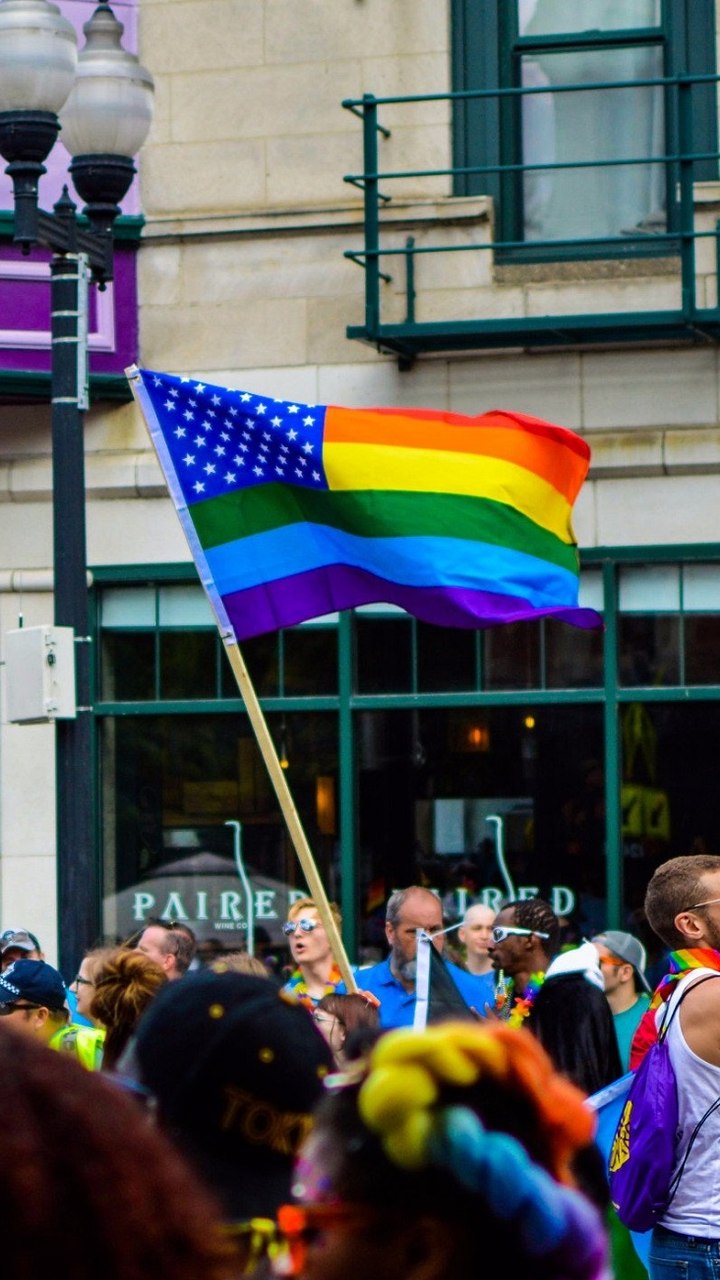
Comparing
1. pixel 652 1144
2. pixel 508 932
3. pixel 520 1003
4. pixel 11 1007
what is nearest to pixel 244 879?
pixel 508 932

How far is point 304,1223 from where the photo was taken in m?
2.21

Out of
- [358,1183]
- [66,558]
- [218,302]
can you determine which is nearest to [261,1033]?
[358,1183]

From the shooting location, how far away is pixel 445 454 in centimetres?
822

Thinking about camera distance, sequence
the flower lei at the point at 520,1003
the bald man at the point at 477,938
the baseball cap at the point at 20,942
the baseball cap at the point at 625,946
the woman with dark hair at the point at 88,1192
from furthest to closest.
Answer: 1. the bald man at the point at 477,938
2. the baseball cap at the point at 20,942
3. the baseball cap at the point at 625,946
4. the flower lei at the point at 520,1003
5. the woman with dark hair at the point at 88,1192

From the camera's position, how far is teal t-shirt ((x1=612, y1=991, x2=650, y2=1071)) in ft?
27.3

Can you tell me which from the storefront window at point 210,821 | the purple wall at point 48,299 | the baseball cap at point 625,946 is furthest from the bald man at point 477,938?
the purple wall at point 48,299

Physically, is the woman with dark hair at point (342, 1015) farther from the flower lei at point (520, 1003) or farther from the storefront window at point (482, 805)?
the storefront window at point (482, 805)

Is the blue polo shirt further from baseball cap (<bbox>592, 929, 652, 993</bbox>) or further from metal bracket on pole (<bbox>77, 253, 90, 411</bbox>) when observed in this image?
metal bracket on pole (<bbox>77, 253, 90, 411</bbox>)

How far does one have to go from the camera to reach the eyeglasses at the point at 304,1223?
7.01 ft

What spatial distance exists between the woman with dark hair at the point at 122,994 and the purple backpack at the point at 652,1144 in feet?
4.41

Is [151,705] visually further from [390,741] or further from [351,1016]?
[351,1016]

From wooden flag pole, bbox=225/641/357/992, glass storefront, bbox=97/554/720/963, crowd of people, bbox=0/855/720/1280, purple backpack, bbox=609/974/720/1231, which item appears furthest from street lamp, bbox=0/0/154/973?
crowd of people, bbox=0/855/720/1280

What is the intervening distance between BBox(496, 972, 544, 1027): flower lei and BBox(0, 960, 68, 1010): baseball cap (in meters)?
1.50

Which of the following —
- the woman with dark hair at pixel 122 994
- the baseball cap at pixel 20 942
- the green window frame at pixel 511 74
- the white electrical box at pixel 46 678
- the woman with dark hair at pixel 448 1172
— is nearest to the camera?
the woman with dark hair at pixel 448 1172
